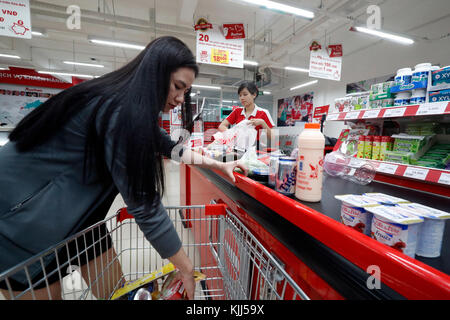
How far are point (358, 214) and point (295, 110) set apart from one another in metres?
12.3

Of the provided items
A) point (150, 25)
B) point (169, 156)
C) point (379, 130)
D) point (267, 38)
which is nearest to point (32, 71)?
point (150, 25)

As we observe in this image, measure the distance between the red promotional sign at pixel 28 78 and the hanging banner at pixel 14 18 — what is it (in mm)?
9184

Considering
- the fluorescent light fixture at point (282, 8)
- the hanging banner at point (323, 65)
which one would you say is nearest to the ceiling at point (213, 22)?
the fluorescent light fixture at point (282, 8)

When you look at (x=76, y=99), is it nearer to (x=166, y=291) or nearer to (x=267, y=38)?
(x=166, y=291)

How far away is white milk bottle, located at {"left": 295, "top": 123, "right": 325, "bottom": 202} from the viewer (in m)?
0.82

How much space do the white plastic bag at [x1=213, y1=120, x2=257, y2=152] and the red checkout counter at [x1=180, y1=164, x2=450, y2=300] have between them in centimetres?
103

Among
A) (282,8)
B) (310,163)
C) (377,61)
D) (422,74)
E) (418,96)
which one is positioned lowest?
(310,163)

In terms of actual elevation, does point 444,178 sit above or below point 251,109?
below

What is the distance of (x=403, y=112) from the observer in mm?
1564

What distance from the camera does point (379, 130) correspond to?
2.21m

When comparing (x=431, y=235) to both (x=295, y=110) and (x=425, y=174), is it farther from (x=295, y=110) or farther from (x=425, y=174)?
(x=295, y=110)

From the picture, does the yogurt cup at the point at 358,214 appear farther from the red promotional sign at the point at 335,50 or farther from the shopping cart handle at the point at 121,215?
the red promotional sign at the point at 335,50

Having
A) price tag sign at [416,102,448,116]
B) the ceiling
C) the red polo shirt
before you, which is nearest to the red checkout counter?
price tag sign at [416,102,448,116]

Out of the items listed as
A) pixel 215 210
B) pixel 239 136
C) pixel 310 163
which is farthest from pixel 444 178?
pixel 239 136
